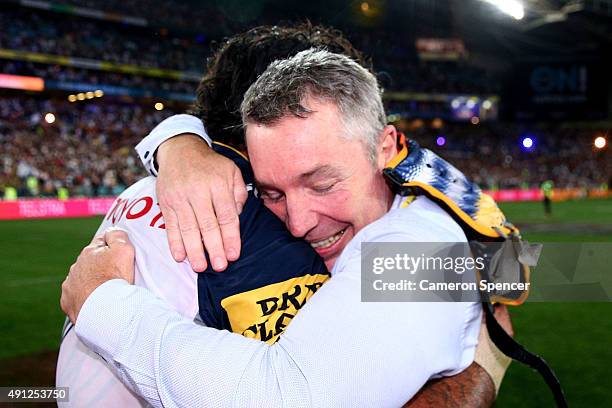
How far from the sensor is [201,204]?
1880mm

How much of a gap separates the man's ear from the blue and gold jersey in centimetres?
52

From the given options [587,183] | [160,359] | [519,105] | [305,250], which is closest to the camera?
[160,359]

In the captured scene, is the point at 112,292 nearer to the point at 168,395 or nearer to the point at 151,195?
the point at 168,395

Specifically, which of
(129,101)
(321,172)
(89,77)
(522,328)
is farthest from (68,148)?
(321,172)

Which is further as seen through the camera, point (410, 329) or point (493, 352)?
point (493, 352)

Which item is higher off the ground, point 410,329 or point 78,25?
point 78,25

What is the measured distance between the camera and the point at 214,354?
1496mm

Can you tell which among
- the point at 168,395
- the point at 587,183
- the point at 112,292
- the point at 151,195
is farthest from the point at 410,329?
the point at 587,183

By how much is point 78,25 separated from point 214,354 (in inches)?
Result: 1667

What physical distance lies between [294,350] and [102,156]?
3104 cm

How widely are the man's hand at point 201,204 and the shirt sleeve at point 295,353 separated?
7.9 inches

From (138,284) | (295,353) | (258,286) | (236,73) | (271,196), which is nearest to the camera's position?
(295,353)

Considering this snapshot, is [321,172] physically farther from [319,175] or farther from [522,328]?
[522,328]

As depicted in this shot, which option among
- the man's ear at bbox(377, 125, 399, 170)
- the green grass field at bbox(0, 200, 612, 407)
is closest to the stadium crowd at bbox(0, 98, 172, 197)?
the green grass field at bbox(0, 200, 612, 407)
